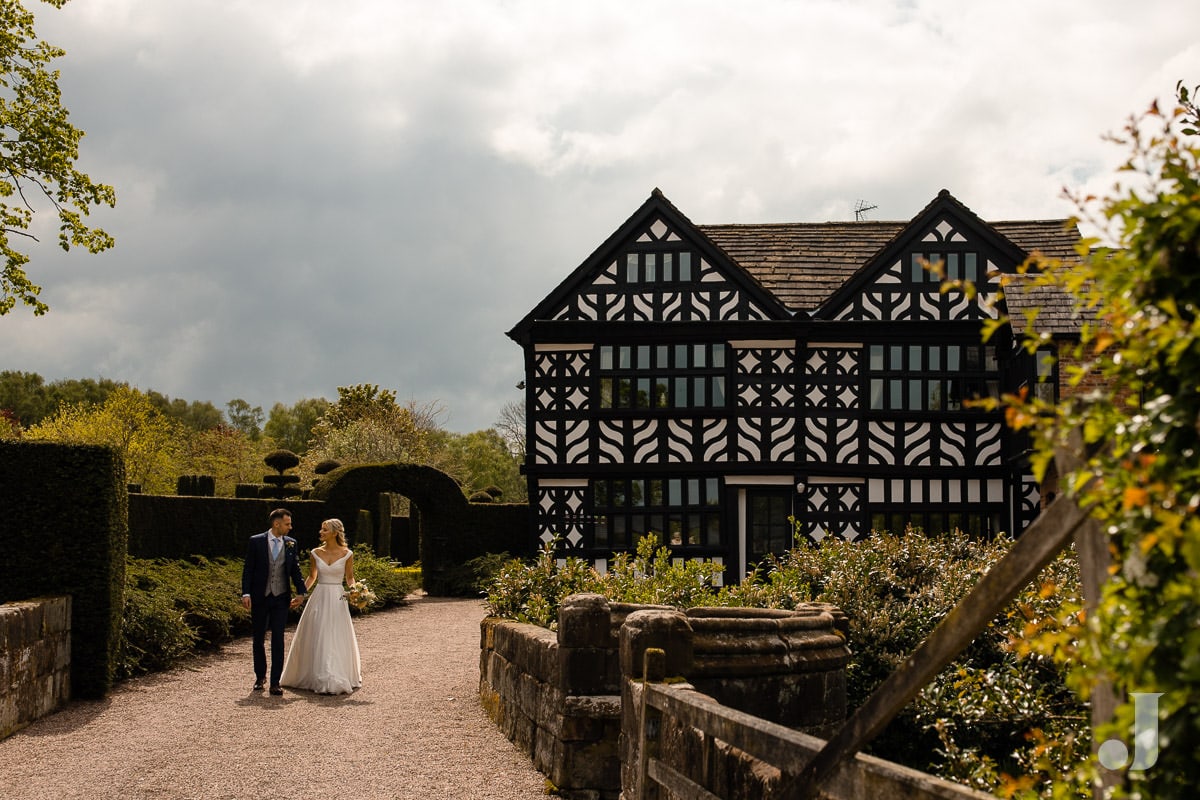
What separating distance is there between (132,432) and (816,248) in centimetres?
3447

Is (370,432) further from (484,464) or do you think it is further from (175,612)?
(175,612)

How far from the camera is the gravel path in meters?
7.09

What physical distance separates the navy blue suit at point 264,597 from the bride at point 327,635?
0.24 metres

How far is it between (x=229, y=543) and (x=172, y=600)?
9766 mm

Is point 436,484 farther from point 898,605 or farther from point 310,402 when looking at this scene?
point 310,402

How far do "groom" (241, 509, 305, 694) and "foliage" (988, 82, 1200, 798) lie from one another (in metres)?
9.77

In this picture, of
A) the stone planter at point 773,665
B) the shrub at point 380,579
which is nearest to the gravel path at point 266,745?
the stone planter at point 773,665

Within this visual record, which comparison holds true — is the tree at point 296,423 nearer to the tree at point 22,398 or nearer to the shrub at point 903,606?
the tree at point 22,398

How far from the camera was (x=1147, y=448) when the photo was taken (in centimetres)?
210

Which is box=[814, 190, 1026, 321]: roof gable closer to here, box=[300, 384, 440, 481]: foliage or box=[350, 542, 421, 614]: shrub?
box=[350, 542, 421, 614]: shrub

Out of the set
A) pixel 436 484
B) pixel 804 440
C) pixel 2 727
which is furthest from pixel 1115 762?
pixel 436 484

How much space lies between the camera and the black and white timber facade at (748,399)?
21516 mm

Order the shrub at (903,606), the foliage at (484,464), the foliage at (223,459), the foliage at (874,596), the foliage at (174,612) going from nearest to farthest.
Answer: the shrub at (903,606) < the foliage at (874,596) < the foliage at (174,612) < the foliage at (223,459) < the foliage at (484,464)

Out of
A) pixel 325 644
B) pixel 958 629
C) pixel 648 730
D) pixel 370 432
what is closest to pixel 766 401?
pixel 325 644
